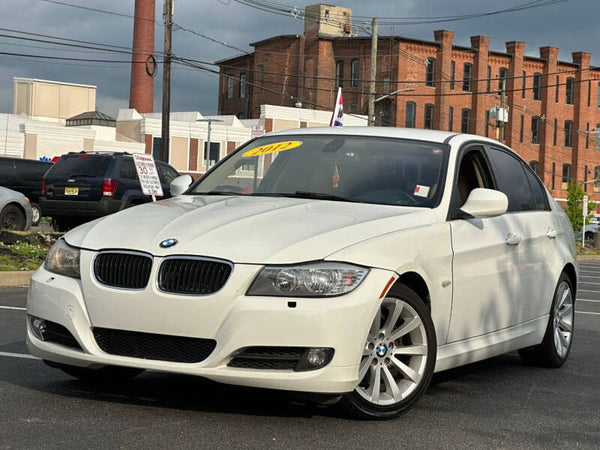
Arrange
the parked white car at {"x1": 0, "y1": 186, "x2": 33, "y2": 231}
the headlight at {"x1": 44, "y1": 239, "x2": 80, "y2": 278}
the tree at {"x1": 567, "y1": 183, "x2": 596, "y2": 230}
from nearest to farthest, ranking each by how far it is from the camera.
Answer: the headlight at {"x1": 44, "y1": 239, "x2": 80, "y2": 278}, the parked white car at {"x1": 0, "y1": 186, "x2": 33, "y2": 231}, the tree at {"x1": 567, "y1": 183, "x2": 596, "y2": 230}

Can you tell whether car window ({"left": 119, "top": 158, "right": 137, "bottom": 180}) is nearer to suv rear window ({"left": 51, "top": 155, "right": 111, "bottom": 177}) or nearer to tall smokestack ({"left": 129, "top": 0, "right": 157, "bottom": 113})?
suv rear window ({"left": 51, "top": 155, "right": 111, "bottom": 177})

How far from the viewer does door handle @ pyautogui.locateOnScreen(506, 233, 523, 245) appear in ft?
21.6

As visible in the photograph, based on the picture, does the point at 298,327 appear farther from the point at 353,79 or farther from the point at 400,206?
the point at 353,79

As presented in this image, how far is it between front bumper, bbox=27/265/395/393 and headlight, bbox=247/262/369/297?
0.03 meters

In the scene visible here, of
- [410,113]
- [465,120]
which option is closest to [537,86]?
[465,120]

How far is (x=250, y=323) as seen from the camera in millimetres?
4789

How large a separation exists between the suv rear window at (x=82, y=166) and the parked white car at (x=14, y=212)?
6.92 feet

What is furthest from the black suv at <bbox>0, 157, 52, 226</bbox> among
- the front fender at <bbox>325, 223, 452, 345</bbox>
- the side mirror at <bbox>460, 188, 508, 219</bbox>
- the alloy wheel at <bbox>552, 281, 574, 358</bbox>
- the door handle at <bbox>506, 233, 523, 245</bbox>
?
the front fender at <bbox>325, 223, 452, 345</bbox>

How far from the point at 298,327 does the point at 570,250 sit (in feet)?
12.5

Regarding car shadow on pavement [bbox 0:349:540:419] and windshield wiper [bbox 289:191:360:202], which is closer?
car shadow on pavement [bbox 0:349:540:419]

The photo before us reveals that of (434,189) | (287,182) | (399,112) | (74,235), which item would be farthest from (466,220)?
(399,112)

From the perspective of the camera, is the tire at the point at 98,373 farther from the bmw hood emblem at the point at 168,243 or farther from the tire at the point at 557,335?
the tire at the point at 557,335

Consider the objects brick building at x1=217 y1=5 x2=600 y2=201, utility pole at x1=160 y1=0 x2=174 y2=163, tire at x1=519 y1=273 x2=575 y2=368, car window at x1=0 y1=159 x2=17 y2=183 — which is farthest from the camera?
brick building at x1=217 y1=5 x2=600 y2=201

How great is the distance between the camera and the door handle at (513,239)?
21.6 ft
